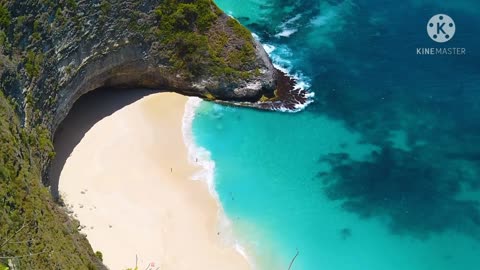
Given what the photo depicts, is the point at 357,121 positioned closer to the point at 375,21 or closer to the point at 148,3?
the point at 375,21

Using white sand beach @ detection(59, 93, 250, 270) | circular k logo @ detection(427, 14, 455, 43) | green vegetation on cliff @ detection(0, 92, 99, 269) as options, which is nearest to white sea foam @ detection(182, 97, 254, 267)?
white sand beach @ detection(59, 93, 250, 270)

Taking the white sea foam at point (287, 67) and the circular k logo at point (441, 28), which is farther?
the circular k logo at point (441, 28)

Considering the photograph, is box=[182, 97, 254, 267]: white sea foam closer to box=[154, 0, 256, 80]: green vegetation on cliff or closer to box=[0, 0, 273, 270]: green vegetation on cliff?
box=[0, 0, 273, 270]: green vegetation on cliff

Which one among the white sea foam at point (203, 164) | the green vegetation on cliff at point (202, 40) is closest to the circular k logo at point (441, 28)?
the green vegetation on cliff at point (202, 40)

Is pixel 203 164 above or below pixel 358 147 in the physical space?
above

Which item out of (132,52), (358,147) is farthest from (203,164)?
(358,147)

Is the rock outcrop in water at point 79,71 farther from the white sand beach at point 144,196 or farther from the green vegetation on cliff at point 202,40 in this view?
the white sand beach at point 144,196

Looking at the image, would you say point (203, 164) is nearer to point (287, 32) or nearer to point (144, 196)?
point (144, 196)

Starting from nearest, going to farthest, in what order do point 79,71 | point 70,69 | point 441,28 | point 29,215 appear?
point 29,215 → point 70,69 → point 79,71 → point 441,28

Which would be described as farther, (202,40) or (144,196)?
(202,40)
